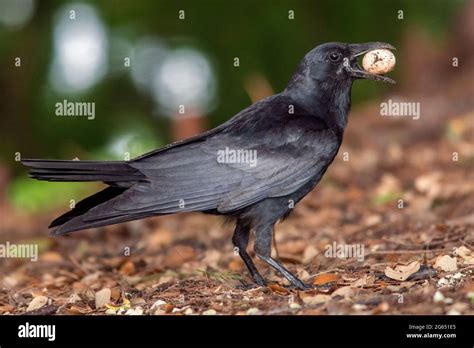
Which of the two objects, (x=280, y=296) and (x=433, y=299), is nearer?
(x=433, y=299)

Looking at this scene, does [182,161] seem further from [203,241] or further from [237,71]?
[237,71]

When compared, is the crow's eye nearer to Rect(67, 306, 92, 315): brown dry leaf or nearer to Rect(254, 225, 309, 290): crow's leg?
Rect(254, 225, 309, 290): crow's leg

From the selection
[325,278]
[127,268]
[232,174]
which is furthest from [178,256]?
[325,278]

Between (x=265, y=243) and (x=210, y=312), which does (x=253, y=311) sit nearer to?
(x=210, y=312)

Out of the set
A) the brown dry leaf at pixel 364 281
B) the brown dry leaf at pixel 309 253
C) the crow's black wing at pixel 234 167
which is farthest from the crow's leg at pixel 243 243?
the brown dry leaf at pixel 364 281

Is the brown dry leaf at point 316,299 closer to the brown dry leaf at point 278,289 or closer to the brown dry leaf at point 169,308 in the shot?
the brown dry leaf at point 278,289
